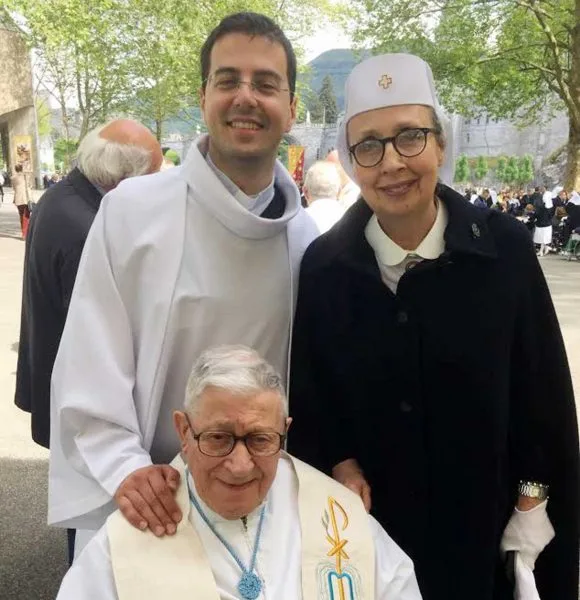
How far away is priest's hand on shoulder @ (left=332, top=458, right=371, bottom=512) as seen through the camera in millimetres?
2039

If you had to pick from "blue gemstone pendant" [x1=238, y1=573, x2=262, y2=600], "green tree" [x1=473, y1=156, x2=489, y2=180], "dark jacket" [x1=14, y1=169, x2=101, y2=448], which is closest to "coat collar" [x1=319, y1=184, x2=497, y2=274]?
"blue gemstone pendant" [x1=238, y1=573, x2=262, y2=600]

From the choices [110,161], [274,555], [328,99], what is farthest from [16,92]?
[328,99]

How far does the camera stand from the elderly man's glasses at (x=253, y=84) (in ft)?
6.40

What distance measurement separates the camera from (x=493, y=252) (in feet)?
6.39

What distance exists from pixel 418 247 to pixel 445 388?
0.39m

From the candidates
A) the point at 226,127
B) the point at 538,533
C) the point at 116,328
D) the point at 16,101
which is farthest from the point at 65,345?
the point at 16,101

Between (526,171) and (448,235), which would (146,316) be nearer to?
(448,235)

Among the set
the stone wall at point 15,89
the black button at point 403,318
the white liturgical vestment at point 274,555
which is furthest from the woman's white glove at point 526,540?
the stone wall at point 15,89

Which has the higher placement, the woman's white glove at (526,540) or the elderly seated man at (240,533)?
the elderly seated man at (240,533)

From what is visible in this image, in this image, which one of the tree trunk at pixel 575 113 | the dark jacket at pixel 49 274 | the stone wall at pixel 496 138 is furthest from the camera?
the stone wall at pixel 496 138

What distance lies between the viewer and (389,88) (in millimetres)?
1939

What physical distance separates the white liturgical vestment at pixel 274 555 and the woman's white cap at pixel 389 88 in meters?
0.93

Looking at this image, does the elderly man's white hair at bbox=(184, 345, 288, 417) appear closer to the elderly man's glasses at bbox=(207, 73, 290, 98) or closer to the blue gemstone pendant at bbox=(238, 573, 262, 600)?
the blue gemstone pendant at bbox=(238, 573, 262, 600)

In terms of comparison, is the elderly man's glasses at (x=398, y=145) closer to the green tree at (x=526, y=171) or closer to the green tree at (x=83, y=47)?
the green tree at (x=83, y=47)
